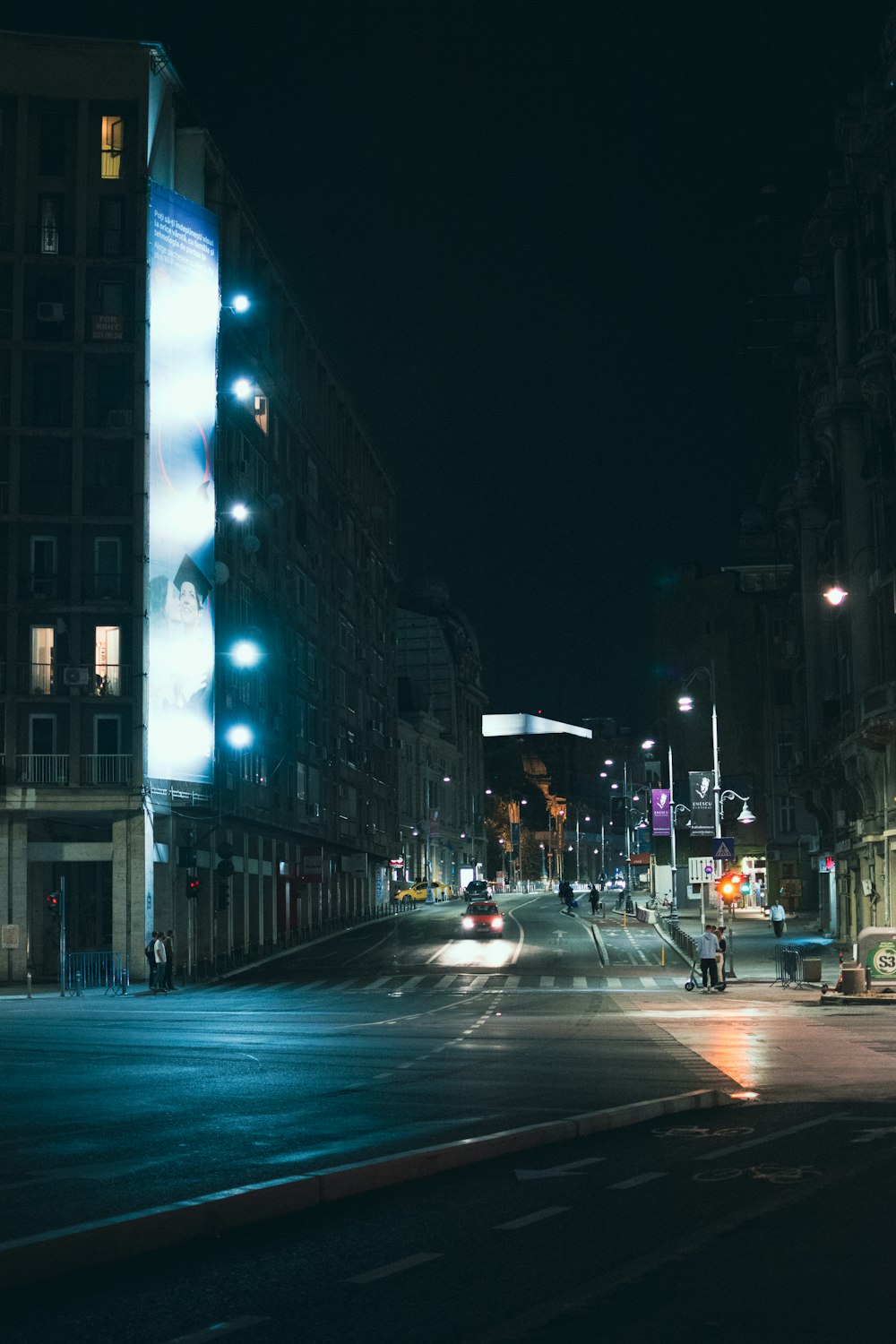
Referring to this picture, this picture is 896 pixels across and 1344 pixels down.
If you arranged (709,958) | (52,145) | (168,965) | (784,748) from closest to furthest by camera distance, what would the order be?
(709,958), (168,965), (52,145), (784,748)

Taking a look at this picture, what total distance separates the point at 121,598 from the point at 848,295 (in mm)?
26193

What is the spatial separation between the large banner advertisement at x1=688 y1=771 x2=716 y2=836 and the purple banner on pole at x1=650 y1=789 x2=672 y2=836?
21.5ft

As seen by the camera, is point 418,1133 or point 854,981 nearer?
point 418,1133

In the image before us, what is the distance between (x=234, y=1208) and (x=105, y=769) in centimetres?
4487

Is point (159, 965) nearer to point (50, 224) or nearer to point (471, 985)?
point (471, 985)

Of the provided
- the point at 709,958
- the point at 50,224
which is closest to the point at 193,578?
the point at 50,224

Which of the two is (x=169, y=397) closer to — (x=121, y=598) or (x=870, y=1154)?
(x=121, y=598)

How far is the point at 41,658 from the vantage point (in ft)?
174

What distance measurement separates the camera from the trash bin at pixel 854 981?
34469mm

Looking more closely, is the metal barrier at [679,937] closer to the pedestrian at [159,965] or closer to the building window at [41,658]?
the pedestrian at [159,965]

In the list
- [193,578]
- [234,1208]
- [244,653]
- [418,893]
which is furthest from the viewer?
[418,893]

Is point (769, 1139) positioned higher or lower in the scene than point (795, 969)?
higher

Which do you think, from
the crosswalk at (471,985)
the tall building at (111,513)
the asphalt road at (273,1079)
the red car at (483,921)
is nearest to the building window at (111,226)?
the tall building at (111,513)

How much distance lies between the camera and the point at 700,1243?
8.37 metres
